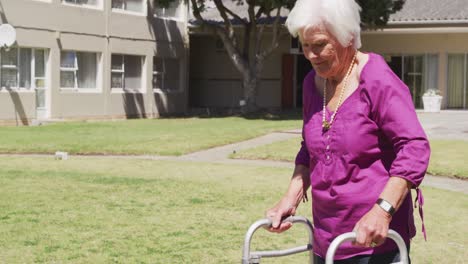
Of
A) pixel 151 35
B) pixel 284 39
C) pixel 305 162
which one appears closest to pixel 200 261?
pixel 305 162

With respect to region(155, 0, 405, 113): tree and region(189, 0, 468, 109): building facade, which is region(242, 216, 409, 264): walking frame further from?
region(189, 0, 468, 109): building facade

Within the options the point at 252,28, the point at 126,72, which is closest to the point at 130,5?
the point at 126,72

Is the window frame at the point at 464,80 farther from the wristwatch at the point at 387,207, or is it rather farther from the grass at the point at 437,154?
→ the wristwatch at the point at 387,207

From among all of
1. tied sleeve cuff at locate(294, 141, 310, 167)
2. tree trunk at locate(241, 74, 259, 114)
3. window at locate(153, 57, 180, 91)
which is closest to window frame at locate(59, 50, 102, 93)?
window at locate(153, 57, 180, 91)

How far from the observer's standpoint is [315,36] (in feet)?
11.1

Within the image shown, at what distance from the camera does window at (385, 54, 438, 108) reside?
3397 cm

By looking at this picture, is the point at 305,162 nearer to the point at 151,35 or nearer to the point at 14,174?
the point at 14,174

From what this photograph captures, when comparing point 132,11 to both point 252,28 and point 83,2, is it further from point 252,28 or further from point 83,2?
point 252,28

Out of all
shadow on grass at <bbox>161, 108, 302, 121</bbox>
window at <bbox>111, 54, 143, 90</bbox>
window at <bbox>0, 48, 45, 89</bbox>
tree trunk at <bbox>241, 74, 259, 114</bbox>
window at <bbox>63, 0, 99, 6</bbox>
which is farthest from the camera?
tree trunk at <bbox>241, 74, 259, 114</bbox>

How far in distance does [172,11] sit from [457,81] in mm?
12142

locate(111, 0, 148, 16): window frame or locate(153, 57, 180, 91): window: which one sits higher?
locate(111, 0, 148, 16): window frame

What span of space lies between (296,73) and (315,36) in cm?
3444

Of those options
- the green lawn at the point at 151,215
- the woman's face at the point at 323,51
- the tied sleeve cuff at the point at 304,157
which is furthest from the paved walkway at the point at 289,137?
the woman's face at the point at 323,51

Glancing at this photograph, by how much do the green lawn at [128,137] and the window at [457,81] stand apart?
9.18 m
